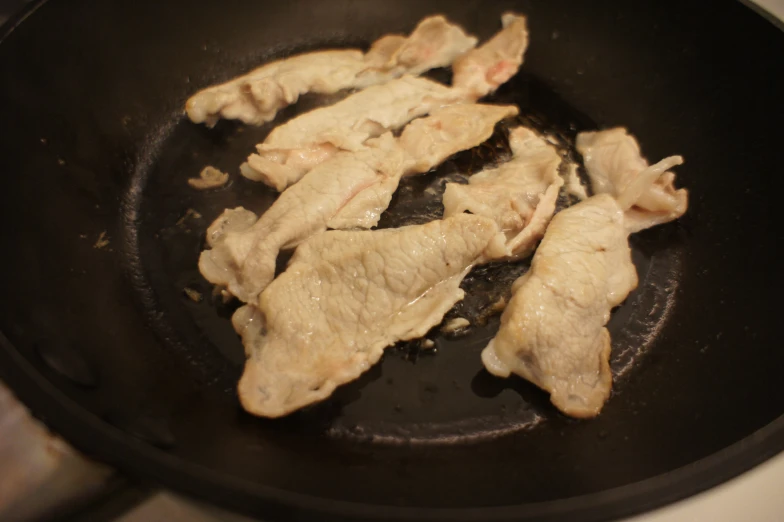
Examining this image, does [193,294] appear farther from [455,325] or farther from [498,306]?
[498,306]

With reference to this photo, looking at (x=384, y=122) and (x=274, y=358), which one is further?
(x=384, y=122)

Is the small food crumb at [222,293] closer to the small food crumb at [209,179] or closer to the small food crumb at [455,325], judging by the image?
the small food crumb at [209,179]

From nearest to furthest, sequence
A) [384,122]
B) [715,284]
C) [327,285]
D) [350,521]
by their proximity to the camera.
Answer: [350,521] → [327,285] → [715,284] → [384,122]

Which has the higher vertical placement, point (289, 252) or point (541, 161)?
point (541, 161)

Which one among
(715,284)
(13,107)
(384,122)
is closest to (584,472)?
(715,284)

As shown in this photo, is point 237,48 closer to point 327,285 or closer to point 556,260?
point 327,285

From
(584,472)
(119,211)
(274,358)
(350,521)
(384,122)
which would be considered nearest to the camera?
(350,521)

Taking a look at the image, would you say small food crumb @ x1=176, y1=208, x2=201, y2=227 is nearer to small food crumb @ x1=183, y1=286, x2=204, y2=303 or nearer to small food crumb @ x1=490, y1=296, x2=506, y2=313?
small food crumb @ x1=183, y1=286, x2=204, y2=303

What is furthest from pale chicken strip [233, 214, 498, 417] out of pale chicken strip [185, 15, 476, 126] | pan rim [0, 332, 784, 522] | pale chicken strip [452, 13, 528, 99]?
pale chicken strip [452, 13, 528, 99]
